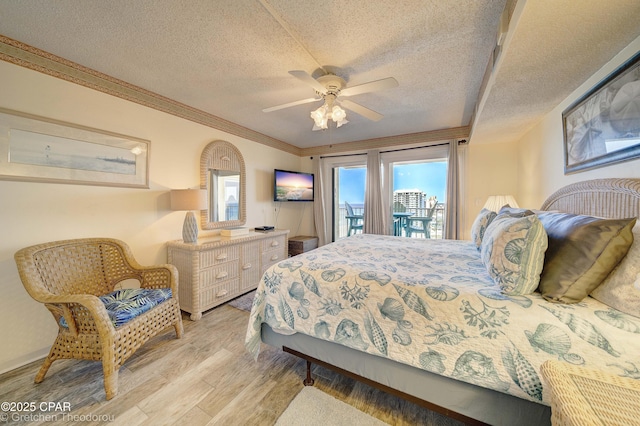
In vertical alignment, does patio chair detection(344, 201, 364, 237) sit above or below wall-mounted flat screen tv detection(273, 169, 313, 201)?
A: below

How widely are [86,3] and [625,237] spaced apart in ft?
10.2

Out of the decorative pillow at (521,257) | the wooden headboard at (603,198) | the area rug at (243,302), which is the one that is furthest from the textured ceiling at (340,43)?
the area rug at (243,302)

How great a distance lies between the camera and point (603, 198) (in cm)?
142

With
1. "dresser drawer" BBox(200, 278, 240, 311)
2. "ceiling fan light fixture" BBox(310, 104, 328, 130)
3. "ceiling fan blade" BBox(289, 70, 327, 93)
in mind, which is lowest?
"dresser drawer" BBox(200, 278, 240, 311)

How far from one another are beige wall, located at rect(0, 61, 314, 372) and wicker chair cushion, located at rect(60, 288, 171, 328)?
577 millimetres

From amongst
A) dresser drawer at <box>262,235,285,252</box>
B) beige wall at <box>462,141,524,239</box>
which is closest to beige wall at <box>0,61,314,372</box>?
dresser drawer at <box>262,235,285,252</box>

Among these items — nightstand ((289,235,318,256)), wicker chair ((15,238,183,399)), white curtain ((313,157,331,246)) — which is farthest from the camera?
white curtain ((313,157,331,246))

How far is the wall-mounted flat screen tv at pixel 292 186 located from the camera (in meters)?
4.12

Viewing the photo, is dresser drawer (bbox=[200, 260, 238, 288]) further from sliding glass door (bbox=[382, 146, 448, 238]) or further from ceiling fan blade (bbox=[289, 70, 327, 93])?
sliding glass door (bbox=[382, 146, 448, 238])

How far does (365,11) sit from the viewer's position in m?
1.40

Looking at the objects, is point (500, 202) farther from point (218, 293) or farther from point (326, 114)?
point (218, 293)

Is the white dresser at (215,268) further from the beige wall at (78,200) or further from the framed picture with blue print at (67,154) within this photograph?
the framed picture with blue print at (67,154)

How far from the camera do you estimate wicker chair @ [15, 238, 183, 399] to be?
1.46 metres

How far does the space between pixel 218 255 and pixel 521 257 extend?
2.69 meters
